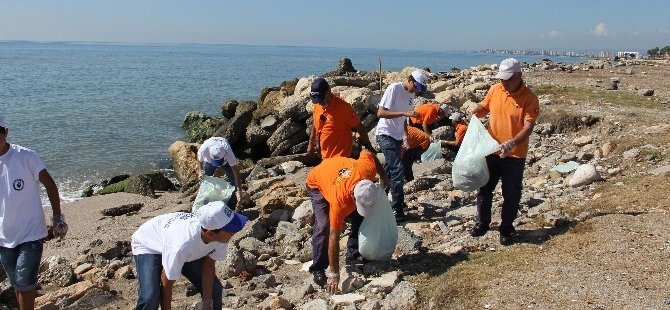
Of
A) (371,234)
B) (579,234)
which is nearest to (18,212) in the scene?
(371,234)

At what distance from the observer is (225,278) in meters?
6.41

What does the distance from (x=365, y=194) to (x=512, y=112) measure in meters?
1.74

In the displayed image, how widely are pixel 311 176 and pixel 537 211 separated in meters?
2.92

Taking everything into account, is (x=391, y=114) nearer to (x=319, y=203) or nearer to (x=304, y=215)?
(x=319, y=203)

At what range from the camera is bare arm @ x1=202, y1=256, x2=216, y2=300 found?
13.8 ft

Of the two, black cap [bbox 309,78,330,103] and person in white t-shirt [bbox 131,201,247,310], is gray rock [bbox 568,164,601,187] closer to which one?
black cap [bbox 309,78,330,103]

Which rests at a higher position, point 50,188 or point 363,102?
point 50,188

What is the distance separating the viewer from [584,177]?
25.9 ft

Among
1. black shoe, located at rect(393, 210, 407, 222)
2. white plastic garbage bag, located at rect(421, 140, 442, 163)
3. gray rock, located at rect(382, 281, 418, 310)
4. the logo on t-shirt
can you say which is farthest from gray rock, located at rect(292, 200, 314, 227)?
the logo on t-shirt

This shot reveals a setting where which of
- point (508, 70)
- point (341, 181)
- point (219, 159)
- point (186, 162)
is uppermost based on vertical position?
point (508, 70)

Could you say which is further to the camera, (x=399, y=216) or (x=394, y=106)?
(x=399, y=216)

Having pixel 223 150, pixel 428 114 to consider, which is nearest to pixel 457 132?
pixel 428 114

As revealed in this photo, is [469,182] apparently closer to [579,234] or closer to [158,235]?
[579,234]

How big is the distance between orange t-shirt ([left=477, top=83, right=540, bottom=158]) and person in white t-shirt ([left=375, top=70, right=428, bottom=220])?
4.08 feet
